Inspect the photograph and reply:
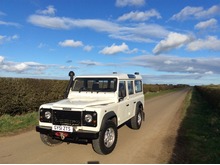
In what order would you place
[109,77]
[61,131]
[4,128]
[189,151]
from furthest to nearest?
[4,128] → [109,77] → [189,151] → [61,131]

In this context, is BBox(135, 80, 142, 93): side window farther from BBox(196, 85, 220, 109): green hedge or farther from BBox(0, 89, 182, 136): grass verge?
BBox(196, 85, 220, 109): green hedge

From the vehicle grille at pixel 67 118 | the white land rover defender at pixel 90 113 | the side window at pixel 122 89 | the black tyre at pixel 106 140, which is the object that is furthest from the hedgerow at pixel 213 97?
the vehicle grille at pixel 67 118

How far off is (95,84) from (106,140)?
7.90 feet

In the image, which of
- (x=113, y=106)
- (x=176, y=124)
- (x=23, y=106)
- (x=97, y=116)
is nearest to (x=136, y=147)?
(x=113, y=106)

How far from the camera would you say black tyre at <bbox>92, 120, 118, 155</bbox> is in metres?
6.67

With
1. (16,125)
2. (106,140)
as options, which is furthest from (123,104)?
(16,125)

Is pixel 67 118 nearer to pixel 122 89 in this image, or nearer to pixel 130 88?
pixel 122 89

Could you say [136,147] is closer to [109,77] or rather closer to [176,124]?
[109,77]

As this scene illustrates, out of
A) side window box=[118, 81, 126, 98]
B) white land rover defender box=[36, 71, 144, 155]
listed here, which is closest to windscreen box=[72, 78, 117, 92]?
white land rover defender box=[36, 71, 144, 155]

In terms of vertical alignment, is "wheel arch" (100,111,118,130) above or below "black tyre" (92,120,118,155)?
above

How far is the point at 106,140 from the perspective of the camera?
7.03m

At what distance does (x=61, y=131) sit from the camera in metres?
6.82

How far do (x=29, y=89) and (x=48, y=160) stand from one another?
39.9 feet

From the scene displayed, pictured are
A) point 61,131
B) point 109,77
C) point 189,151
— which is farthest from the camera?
point 109,77
